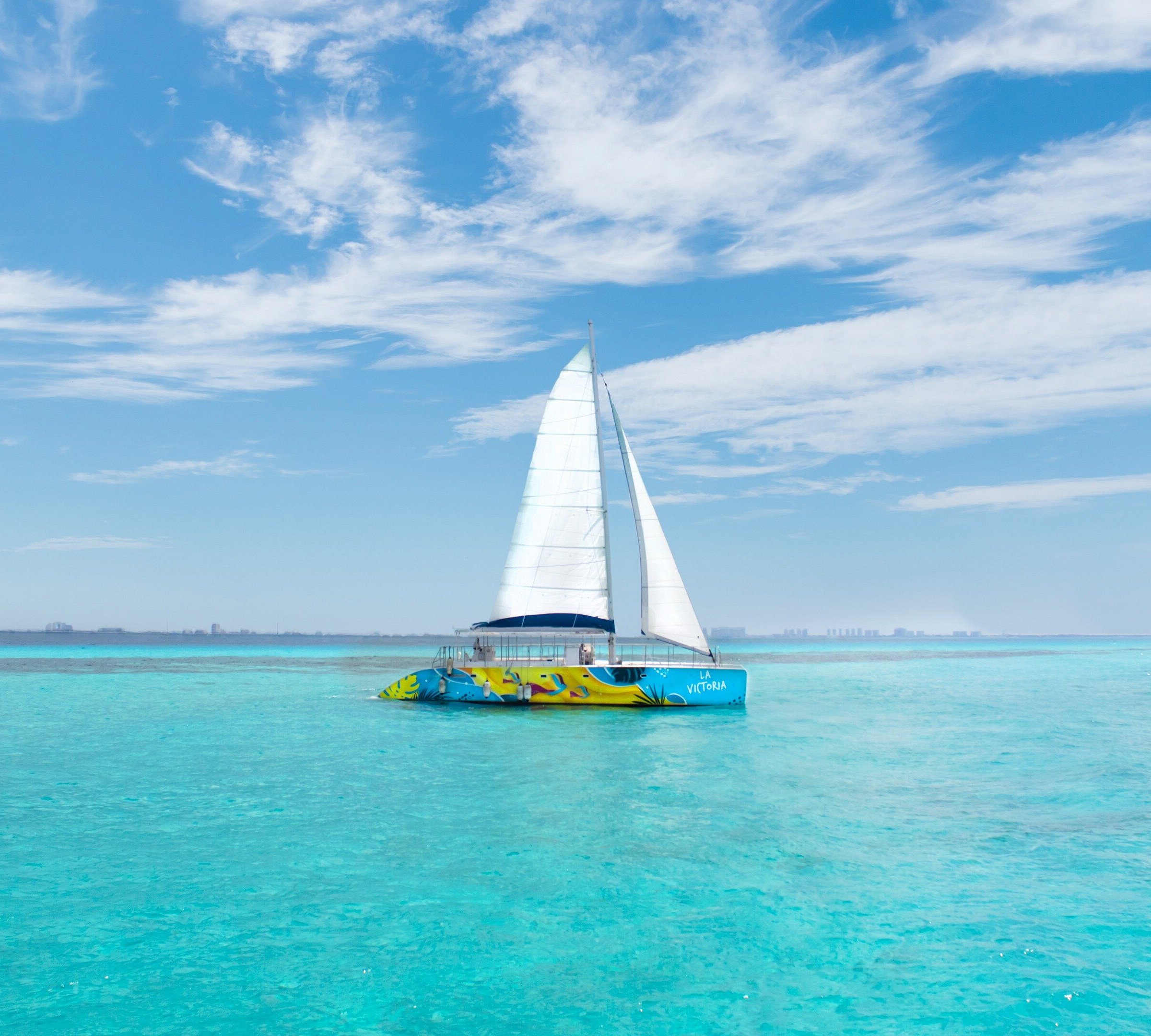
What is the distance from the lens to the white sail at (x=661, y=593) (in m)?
38.4

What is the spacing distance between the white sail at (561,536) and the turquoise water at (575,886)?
9.56m

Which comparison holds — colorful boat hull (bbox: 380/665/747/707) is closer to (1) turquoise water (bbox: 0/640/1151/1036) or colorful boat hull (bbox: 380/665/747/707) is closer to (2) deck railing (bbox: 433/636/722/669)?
(2) deck railing (bbox: 433/636/722/669)

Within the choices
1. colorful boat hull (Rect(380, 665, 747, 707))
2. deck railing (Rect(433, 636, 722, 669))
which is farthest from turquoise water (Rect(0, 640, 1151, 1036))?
deck railing (Rect(433, 636, 722, 669))

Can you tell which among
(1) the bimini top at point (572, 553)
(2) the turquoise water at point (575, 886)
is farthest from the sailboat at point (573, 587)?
(2) the turquoise water at point (575, 886)

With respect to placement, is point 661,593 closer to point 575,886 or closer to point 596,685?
point 596,685

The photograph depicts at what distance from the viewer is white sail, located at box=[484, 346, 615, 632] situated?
125 ft

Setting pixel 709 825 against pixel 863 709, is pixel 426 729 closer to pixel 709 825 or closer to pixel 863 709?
pixel 709 825

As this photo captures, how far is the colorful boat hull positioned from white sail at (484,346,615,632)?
233 centimetres

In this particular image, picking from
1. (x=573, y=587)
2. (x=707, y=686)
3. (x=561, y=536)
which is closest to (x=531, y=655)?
(x=573, y=587)

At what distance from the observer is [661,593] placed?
38.8 metres

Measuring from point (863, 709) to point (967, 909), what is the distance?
103 feet

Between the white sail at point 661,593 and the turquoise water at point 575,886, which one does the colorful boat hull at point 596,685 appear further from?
the turquoise water at point 575,886

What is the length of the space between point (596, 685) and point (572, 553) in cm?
616

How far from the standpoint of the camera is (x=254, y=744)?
28531mm
